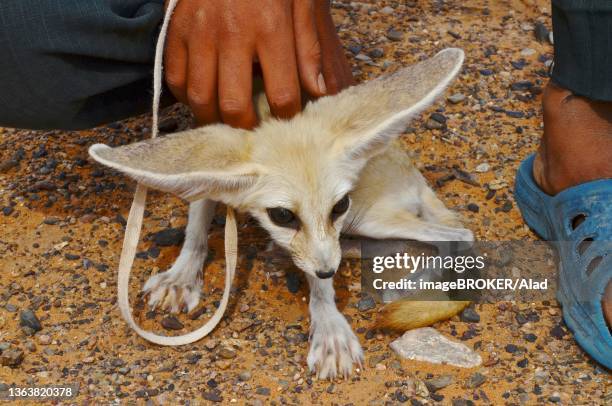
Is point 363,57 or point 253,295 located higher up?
point 363,57

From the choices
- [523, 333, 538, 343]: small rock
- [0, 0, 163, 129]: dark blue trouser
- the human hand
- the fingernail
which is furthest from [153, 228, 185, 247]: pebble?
[523, 333, 538, 343]: small rock

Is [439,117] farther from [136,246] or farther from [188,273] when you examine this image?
[136,246]

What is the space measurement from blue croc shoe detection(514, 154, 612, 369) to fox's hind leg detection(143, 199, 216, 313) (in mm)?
1563

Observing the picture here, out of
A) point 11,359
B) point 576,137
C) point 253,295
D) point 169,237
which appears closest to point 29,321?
point 11,359

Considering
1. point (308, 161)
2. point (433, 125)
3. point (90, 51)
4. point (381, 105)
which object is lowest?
point (433, 125)

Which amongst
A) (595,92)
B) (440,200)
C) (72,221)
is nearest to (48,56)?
(72,221)

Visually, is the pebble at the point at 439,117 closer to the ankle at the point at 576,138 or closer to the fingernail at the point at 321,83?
the ankle at the point at 576,138

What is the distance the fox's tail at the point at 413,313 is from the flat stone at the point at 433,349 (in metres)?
0.04

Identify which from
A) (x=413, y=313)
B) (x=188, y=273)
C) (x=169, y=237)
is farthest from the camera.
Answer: (x=169, y=237)

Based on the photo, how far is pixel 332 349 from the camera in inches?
124

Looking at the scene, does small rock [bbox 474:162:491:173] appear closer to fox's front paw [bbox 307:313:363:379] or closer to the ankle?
the ankle

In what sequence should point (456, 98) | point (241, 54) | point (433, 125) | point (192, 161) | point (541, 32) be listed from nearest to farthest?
point (192, 161), point (241, 54), point (433, 125), point (456, 98), point (541, 32)

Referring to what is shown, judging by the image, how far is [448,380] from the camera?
3068 millimetres

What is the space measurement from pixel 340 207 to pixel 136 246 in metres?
0.78
